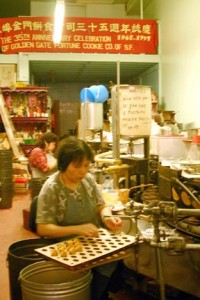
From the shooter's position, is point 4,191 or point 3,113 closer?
point 4,191

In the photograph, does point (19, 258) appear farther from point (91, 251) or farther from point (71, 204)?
point (91, 251)

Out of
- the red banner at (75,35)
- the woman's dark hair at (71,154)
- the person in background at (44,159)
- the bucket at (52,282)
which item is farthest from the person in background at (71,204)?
the red banner at (75,35)

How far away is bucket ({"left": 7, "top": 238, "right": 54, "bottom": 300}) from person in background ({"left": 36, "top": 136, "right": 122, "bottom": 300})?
0.85 feet

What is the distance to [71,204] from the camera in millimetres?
2191

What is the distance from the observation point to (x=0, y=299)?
10.1ft

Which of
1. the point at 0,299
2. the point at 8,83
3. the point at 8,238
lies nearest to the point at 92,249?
the point at 0,299

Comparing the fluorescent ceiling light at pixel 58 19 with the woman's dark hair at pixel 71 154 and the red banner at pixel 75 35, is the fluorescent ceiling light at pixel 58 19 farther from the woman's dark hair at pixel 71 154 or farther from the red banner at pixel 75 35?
the woman's dark hair at pixel 71 154

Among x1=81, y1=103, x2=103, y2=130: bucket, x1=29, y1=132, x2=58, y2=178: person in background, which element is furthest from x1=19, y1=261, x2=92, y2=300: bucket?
x1=29, y1=132, x2=58, y2=178: person in background

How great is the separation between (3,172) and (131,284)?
4.30m

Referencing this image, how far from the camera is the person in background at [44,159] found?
5414mm

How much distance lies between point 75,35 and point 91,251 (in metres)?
7.67

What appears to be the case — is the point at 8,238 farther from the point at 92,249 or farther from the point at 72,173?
the point at 92,249

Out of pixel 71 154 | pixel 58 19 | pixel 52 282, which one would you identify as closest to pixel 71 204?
pixel 71 154

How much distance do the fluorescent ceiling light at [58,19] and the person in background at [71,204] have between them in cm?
442
